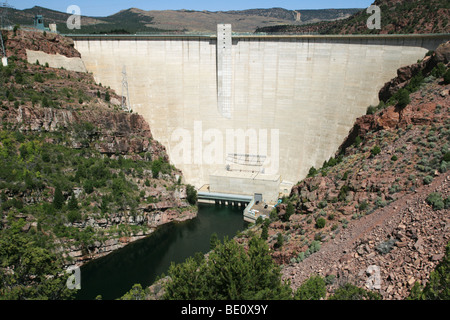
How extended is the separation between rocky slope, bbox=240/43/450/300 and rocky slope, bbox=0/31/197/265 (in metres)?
16.1

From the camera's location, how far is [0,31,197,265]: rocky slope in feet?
122

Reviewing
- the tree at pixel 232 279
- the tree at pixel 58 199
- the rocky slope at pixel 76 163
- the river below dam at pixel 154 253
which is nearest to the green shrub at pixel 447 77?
the tree at pixel 232 279

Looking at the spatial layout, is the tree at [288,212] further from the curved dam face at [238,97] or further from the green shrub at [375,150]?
the curved dam face at [238,97]

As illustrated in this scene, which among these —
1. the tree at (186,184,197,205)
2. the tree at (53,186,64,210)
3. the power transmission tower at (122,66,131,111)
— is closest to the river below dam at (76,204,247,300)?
the tree at (186,184,197,205)

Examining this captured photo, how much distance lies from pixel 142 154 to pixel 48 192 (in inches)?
526

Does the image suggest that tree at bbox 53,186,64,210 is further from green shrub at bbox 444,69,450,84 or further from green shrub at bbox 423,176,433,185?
green shrub at bbox 444,69,450,84

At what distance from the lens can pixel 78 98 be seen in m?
46.1

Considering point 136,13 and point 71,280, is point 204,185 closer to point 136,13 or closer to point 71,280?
point 71,280

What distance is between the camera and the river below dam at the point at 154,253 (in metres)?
34.5

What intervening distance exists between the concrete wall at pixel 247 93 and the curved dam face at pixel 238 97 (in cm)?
12

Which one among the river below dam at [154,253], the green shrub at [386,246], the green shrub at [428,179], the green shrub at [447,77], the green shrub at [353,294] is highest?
the green shrub at [447,77]

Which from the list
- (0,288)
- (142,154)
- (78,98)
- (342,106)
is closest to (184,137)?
(142,154)

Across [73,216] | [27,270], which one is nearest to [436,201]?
[27,270]

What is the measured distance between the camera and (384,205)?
24984mm
